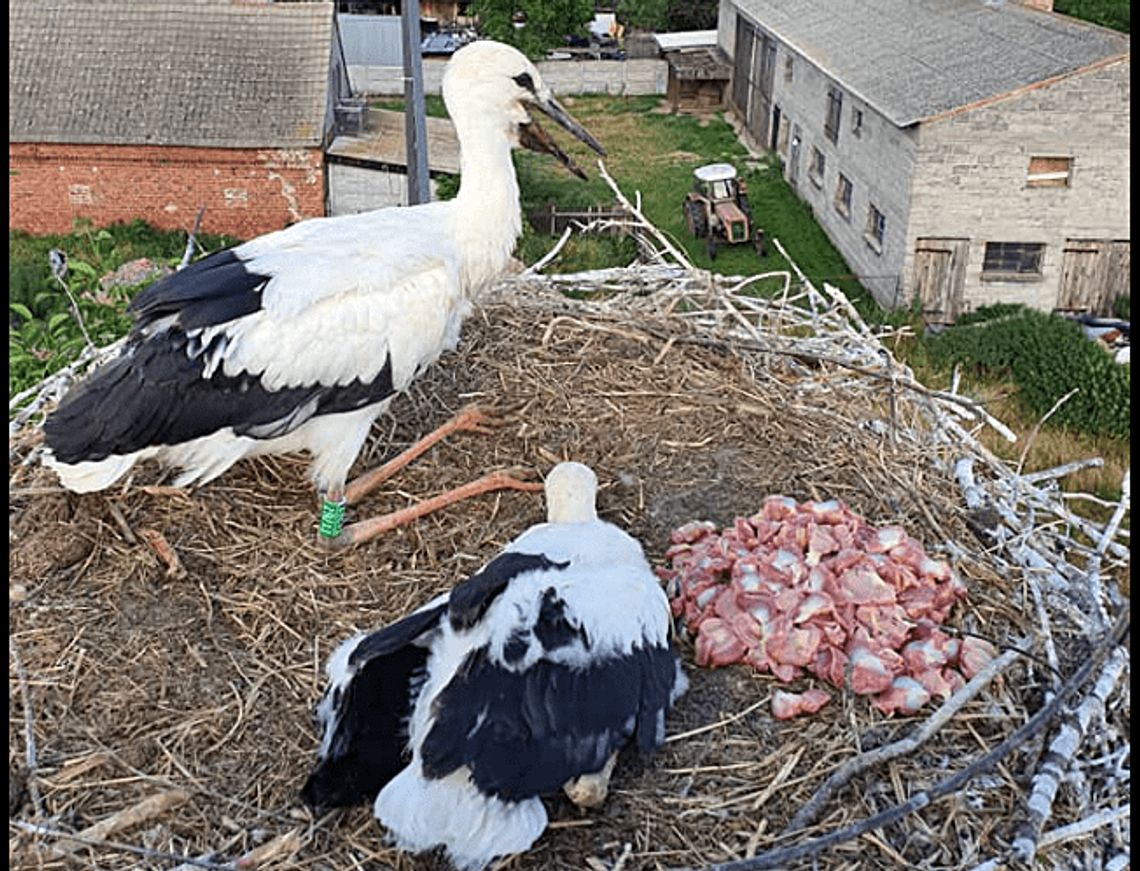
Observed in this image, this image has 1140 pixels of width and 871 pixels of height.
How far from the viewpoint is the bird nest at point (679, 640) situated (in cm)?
261

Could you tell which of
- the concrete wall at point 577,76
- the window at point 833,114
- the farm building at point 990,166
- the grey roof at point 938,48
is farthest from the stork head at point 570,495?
the concrete wall at point 577,76

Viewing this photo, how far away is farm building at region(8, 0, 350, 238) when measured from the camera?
46.7ft

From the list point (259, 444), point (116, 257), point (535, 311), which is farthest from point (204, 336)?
point (535, 311)

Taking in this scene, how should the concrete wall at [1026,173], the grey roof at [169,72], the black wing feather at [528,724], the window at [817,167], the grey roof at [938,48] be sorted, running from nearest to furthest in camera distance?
the black wing feather at [528,724], the concrete wall at [1026,173], the grey roof at [938,48], the grey roof at [169,72], the window at [817,167]

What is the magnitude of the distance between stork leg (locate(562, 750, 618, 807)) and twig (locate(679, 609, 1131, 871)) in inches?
12.2

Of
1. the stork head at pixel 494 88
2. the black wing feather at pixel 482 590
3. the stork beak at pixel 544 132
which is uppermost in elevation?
the stork head at pixel 494 88

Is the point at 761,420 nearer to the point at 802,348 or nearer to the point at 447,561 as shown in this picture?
the point at 802,348

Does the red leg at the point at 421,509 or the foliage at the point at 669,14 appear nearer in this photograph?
the red leg at the point at 421,509

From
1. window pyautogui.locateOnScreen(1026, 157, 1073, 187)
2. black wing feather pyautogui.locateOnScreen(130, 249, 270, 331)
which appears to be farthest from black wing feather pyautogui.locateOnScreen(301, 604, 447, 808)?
window pyautogui.locateOnScreen(1026, 157, 1073, 187)

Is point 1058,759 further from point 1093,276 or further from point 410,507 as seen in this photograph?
point 1093,276

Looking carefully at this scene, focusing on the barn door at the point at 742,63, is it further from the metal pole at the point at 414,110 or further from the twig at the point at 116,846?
the twig at the point at 116,846

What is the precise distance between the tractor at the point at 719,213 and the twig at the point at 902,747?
41.0ft

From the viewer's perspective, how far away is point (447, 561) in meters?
3.54

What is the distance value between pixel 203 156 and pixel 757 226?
775cm
